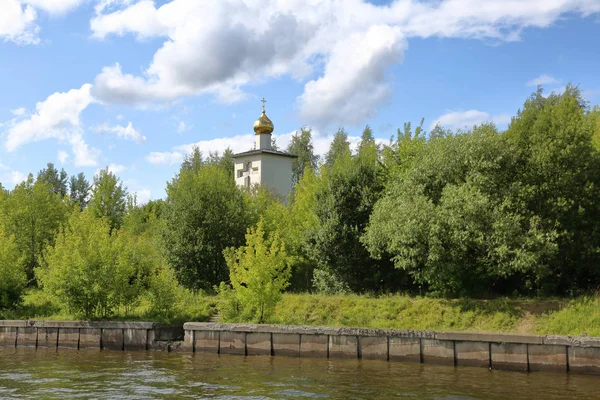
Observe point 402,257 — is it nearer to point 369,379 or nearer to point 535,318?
point 535,318

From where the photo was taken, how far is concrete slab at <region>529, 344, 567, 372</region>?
66.9ft

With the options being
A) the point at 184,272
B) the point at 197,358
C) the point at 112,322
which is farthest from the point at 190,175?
the point at 197,358

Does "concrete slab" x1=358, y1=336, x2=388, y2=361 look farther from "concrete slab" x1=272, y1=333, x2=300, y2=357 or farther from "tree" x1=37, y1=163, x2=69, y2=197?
"tree" x1=37, y1=163, x2=69, y2=197

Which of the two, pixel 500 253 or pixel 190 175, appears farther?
pixel 190 175

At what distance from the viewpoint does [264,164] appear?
2511 inches

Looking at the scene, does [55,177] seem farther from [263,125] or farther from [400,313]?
[400,313]

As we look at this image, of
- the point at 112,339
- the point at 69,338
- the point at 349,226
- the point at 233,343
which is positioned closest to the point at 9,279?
the point at 69,338

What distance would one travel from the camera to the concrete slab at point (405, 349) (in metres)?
22.5

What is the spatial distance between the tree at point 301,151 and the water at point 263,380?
2185 inches

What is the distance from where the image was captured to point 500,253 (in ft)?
77.0

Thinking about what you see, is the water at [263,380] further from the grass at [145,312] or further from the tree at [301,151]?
the tree at [301,151]

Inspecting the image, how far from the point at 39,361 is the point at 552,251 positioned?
20724 millimetres

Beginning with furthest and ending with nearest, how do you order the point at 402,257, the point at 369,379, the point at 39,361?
the point at 402,257 → the point at 39,361 → the point at 369,379

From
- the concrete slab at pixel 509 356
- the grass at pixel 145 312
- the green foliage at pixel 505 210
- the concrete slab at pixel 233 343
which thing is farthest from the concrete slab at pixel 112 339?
the concrete slab at pixel 509 356
